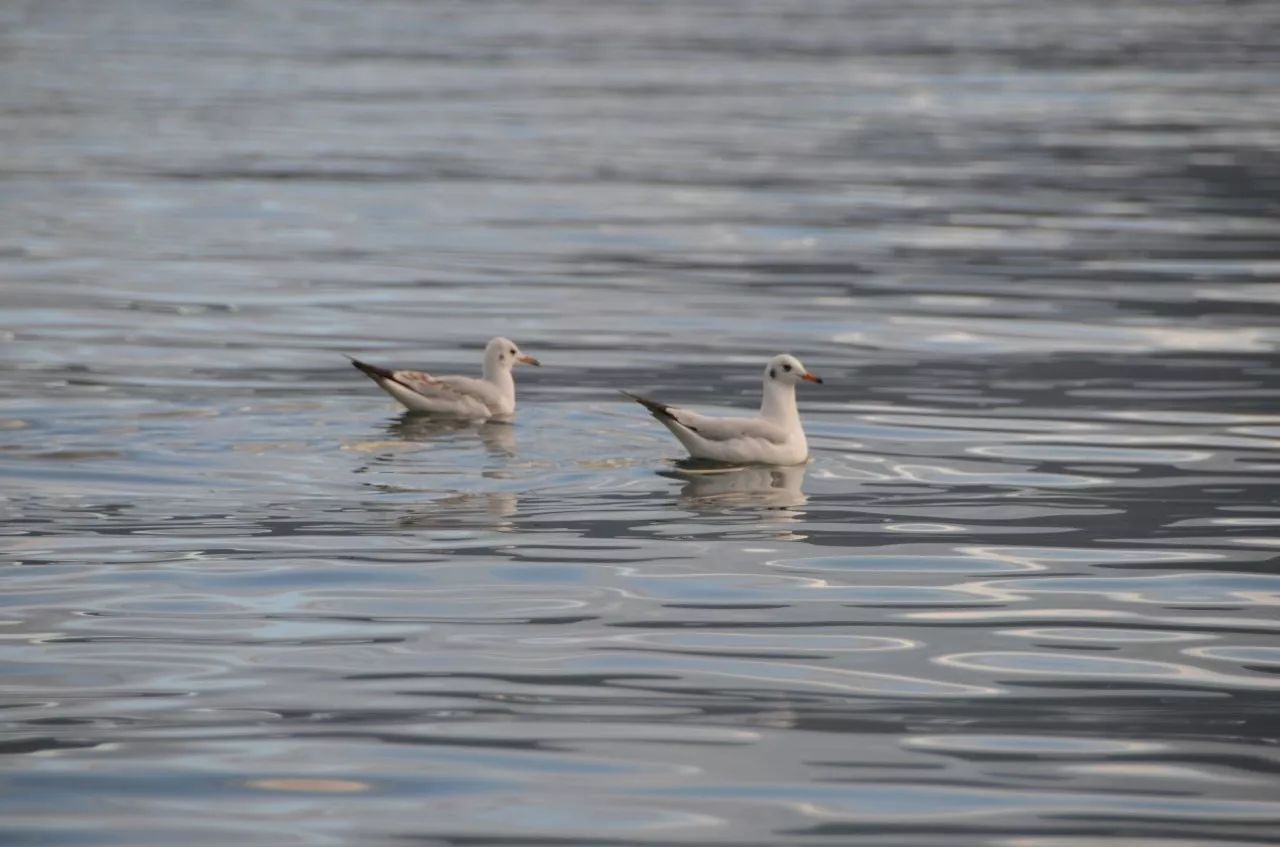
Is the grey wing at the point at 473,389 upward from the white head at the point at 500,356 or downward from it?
downward

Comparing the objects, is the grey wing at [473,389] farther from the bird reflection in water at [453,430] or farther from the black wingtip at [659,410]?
the black wingtip at [659,410]

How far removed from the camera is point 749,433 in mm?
16156

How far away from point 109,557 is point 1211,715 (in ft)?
19.5

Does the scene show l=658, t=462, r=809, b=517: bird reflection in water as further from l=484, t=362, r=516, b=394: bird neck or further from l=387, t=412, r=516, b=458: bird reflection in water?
l=484, t=362, r=516, b=394: bird neck

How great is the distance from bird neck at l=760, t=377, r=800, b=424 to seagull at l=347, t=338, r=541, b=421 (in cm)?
266

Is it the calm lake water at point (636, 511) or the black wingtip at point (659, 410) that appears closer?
the calm lake water at point (636, 511)

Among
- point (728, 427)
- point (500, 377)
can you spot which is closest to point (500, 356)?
point (500, 377)

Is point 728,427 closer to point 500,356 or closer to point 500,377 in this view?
point 500,377

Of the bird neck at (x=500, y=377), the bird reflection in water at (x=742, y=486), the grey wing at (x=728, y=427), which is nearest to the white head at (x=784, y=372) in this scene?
the grey wing at (x=728, y=427)

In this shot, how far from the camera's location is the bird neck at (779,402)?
Result: 16.3 meters

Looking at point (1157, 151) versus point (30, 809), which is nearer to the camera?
point (30, 809)

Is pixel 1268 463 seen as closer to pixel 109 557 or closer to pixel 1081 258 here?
pixel 109 557

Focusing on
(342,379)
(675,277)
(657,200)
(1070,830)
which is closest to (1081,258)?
(675,277)

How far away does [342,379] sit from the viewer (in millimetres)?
20094
